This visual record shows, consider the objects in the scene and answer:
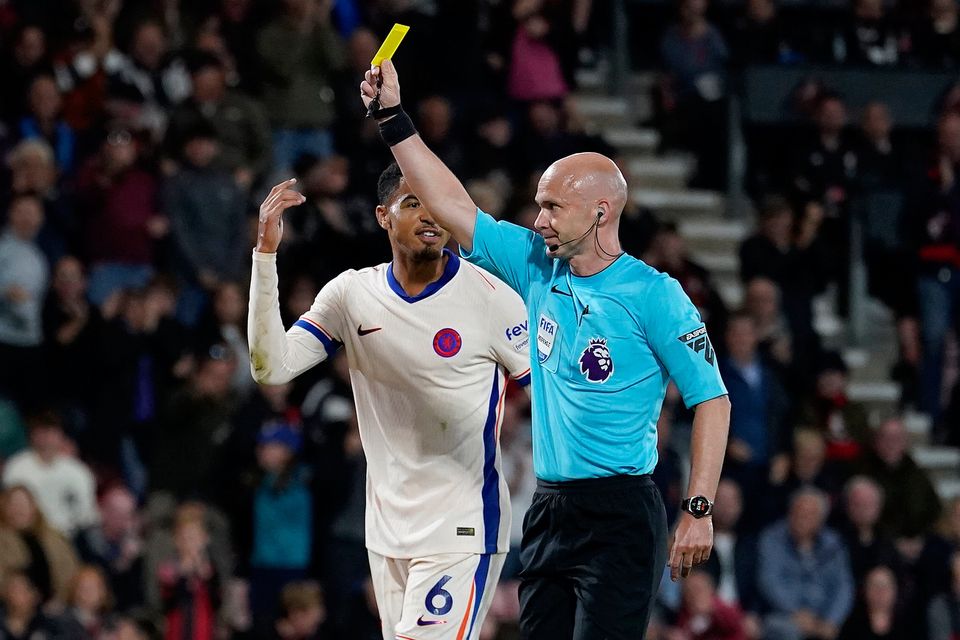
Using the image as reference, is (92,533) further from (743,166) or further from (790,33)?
(790,33)

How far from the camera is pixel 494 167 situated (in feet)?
46.9

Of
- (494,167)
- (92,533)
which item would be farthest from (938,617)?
(92,533)

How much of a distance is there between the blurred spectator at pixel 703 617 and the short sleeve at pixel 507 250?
586 centimetres

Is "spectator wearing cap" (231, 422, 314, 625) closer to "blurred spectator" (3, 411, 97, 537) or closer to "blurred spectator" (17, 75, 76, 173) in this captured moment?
"blurred spectator" (3, 411, 97, 537)

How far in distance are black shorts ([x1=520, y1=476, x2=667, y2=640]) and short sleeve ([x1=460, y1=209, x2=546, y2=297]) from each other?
2.50 feet

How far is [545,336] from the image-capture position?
6.50 metres

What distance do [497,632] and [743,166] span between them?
6430 mm

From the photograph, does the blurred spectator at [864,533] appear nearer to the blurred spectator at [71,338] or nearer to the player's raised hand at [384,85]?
the blurred spectator at [71,338]

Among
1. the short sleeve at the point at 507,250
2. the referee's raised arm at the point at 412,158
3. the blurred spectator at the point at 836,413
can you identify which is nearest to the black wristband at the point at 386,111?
the referee's raised arm at the point at 412,158

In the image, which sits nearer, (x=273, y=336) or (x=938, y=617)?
(x=273, y=336)

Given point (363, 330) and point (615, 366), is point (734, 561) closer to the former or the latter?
point (363, 330)

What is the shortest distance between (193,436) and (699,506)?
21.7 feet

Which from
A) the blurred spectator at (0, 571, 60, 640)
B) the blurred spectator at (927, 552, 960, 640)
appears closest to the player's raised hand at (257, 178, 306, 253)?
the blurred spectator at (0, 571, 60, 640)

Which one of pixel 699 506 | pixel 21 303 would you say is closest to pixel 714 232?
pixel 21 303
